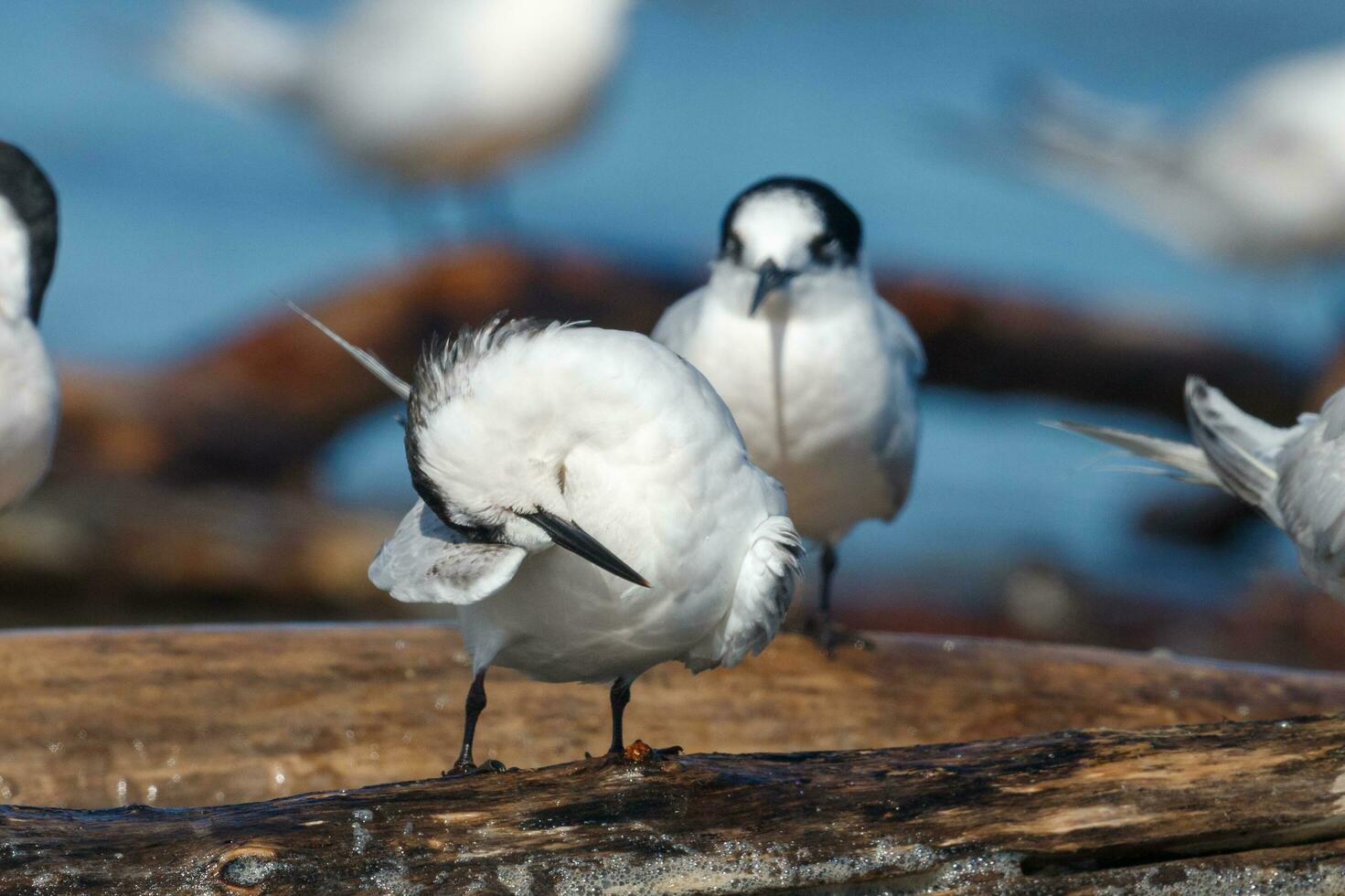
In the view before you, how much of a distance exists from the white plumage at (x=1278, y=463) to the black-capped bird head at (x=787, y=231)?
0.86m

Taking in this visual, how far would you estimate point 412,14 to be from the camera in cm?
923

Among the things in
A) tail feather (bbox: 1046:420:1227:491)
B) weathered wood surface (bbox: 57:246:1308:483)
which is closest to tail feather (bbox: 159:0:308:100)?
weathered wood surface (bbox: 57:246:1308:483)

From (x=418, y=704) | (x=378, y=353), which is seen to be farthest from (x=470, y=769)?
(x=378, y=353)

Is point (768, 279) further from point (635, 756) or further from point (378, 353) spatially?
point (378, 353)

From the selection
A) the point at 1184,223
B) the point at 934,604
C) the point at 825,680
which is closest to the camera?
the point at 825,680

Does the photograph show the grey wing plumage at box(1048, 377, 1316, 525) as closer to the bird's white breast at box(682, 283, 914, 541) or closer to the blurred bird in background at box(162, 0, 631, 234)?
the bird's white breast at box(682, 283, 914, 541)

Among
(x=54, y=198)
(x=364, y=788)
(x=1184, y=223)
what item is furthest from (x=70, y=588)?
(x=1184, y=223)

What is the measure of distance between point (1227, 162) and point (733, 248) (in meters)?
5.47

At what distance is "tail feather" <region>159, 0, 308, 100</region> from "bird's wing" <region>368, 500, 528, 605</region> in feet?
23.0

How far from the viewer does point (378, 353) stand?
26.5 ft

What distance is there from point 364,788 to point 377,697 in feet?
4.55

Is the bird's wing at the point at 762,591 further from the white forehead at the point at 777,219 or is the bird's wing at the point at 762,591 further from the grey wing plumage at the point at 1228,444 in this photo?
the white forehead at the point at 777,219

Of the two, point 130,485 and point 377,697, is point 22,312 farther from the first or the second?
point 130,485

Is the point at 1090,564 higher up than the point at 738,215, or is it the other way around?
the point at 738,215
